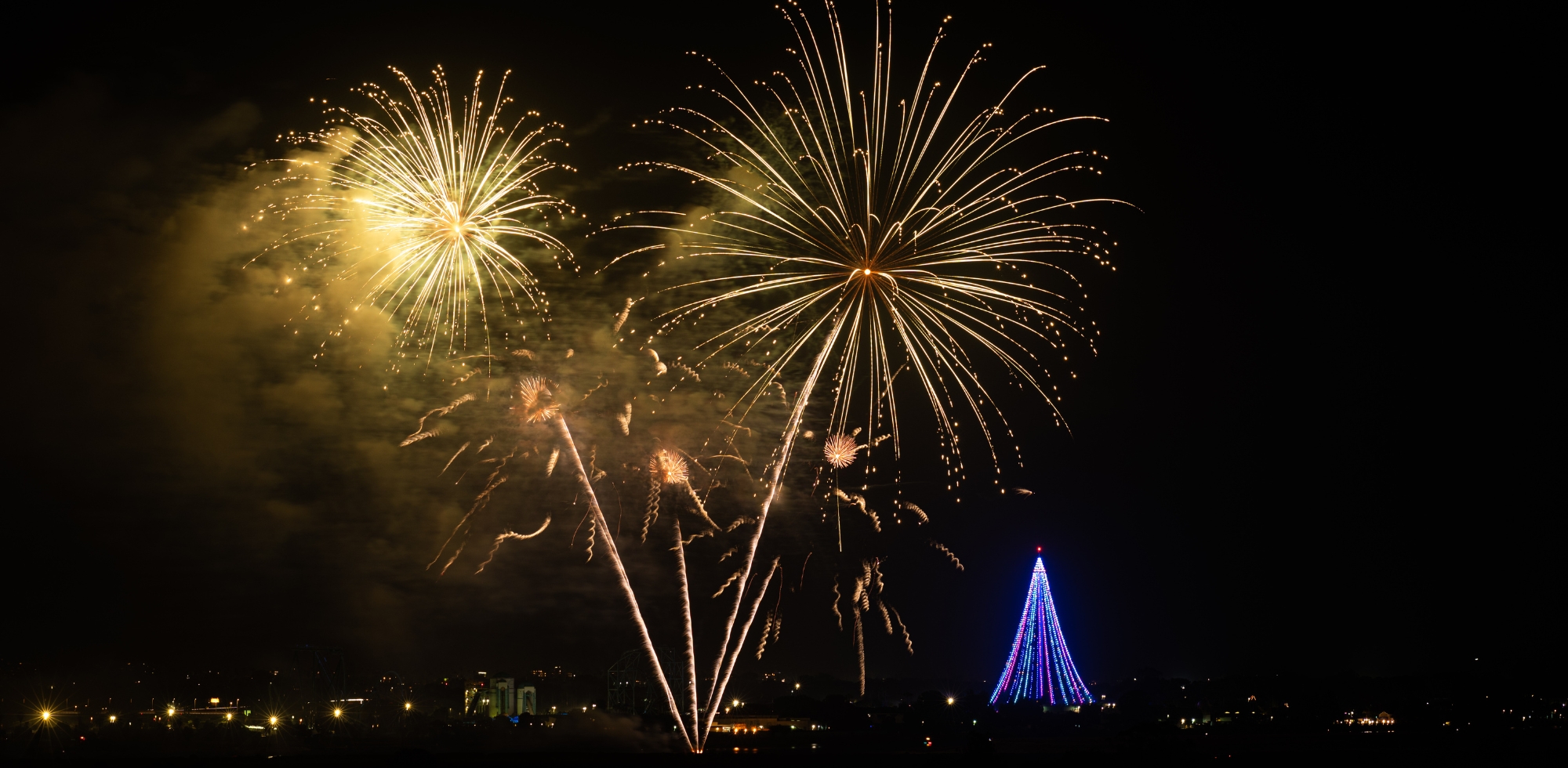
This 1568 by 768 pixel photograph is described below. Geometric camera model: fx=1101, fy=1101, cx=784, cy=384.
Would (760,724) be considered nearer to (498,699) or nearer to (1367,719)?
(498,699)

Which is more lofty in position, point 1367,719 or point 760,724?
point 760,724

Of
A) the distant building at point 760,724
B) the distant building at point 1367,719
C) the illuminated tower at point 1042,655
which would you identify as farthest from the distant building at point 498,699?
the distant building at point 1367,719

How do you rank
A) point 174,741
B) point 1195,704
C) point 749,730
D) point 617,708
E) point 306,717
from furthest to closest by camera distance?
point 1195,704 → point 306,717 → point 617,708 → point 749,730 → point 174,741

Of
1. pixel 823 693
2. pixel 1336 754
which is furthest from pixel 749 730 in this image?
pixel 823 693

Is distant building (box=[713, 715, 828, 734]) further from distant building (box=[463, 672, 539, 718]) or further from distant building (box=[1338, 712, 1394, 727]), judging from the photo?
distant building (box=[1338, 712, 1394, 727])

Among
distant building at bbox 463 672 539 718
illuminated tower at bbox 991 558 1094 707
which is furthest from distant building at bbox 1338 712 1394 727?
A: distant building at bbox 463 672 539 718

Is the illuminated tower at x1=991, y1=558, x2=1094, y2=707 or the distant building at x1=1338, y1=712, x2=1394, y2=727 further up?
the illuminated tower at x1=991, y1=558, x2=1094, y2=707

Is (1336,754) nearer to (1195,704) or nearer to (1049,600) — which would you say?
(1049,600)

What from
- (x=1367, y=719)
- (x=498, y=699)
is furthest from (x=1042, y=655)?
(x=498, y=699)
